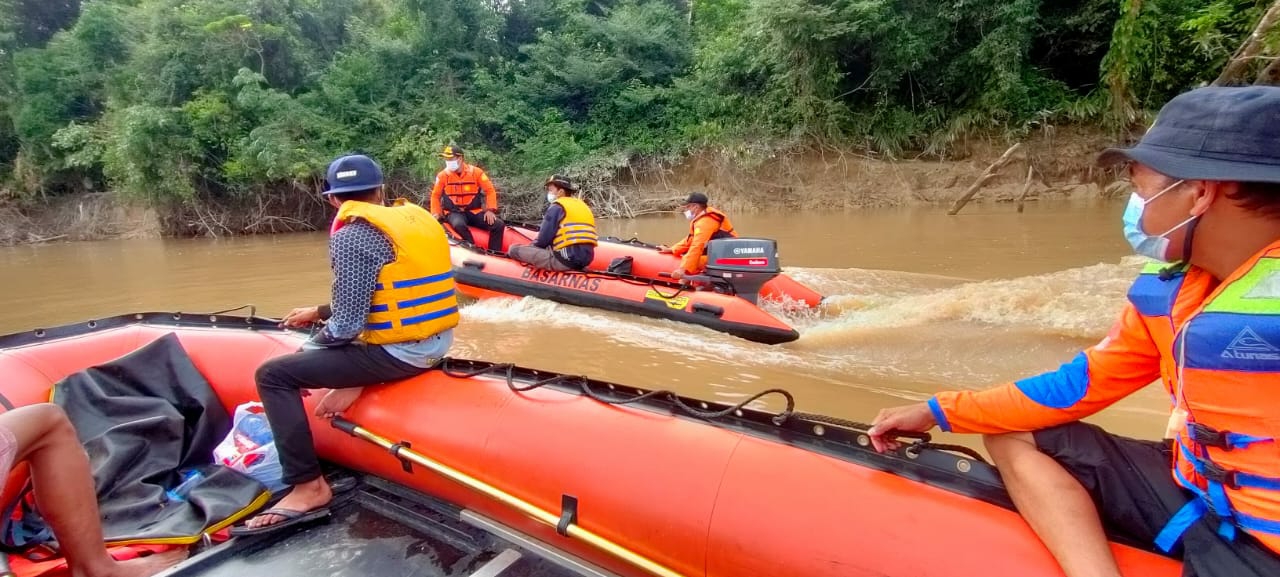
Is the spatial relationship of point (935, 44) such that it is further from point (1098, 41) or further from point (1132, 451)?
point (1132, 451)

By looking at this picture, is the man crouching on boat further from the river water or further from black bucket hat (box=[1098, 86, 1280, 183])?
black bucket hat (box=[1098, 86, 1280, 183])

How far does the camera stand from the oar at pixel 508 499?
1922 millimetres

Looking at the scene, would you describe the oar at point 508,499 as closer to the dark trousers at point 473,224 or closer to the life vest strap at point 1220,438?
the life vest strap at point 1220,438

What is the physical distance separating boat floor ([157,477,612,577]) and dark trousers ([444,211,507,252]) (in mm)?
5800

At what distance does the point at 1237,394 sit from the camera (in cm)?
110

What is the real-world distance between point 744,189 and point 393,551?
1424 cm

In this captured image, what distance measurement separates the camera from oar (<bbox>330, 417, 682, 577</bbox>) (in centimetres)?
192

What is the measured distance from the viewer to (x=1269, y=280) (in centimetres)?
106

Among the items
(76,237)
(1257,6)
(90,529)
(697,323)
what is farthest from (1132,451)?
(76,237)

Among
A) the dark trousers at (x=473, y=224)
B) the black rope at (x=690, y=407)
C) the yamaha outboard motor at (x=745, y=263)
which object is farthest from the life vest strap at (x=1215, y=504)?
the dark trousers at (x=473, y=224)

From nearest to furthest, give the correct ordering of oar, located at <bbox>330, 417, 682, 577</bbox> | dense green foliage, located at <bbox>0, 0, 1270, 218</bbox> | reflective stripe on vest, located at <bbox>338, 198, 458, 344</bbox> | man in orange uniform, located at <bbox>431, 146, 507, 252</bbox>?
oar, located at <bbox>330, 417, 682, 577</bbox>
reflective stripe on vest, located at <bbox>338, 198, 458, 344</bbox>
man in orange uniform, located at <bbox>431, 146, 507, 252</bbox>
dense green foliage, located at <bbox>0, 0, 1270, 218</bbox>

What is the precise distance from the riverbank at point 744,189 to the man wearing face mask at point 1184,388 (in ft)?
45.9

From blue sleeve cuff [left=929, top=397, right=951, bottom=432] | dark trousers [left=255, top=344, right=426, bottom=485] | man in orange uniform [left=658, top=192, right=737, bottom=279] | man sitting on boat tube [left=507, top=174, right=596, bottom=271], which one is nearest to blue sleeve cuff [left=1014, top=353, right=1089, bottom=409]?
blue sleeve cuff [left=929, top=397, right=951, bottom=432]

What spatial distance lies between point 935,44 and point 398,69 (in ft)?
Answer: 43.6
